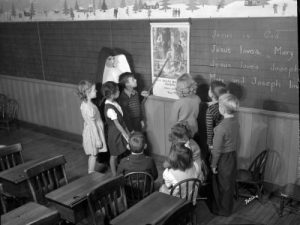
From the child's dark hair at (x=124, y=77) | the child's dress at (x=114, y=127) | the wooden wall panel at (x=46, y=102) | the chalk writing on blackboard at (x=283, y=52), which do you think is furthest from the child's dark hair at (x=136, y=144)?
the wooden wall panel at (x=46, y=102)

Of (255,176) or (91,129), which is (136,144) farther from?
(255,176)

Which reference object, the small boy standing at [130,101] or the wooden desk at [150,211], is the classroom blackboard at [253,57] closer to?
the small boy standing at [130,101]

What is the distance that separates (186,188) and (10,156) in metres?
2.15

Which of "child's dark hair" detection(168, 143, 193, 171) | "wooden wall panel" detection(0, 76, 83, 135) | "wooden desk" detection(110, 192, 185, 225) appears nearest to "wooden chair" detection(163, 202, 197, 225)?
"wooden desk" detection(110, 192, 185, 225)

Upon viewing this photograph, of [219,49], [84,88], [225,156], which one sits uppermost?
[219,49]

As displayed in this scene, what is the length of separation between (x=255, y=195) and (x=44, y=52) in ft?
14.8

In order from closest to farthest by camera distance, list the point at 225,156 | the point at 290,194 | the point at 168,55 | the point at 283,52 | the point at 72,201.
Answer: the point at 72,201 → the point at 225,156 → the point at 290,194 → the point at 283,52 → the point at 168,55

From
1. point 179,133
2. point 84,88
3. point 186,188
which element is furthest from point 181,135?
point 84,88

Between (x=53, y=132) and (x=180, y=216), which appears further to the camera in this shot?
(x=53, y=132)

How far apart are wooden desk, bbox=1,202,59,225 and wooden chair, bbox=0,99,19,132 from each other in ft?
15.7

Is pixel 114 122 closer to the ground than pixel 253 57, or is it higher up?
closer to the ground

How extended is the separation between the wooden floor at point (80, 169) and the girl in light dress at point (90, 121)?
2.25 ft

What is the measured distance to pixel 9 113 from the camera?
7.61 m

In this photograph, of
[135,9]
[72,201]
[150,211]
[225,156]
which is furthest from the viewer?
[135,9]
